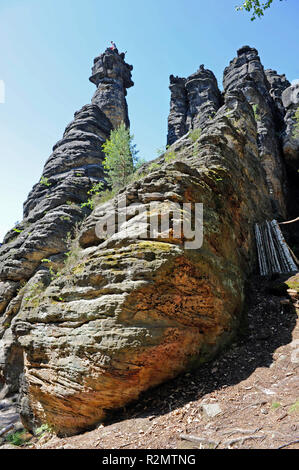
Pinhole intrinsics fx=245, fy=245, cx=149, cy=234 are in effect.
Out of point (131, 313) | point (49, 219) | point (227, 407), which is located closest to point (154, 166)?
point (131, 313)

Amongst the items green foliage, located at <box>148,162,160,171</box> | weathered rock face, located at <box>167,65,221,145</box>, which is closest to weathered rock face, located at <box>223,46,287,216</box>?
weathered rock face, located at <box>167,65,221,145</box>

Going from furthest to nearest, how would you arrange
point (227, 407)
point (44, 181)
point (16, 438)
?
point (44, 181) → point (16, 438) → point (227, 407)

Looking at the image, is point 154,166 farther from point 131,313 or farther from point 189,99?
point 189,99

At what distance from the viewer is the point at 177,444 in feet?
12.9

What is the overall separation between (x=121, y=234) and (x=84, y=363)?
3178 mm

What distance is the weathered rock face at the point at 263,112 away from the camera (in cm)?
2038

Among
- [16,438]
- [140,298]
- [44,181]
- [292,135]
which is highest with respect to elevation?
[292,135]

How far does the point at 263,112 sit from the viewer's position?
2377cm

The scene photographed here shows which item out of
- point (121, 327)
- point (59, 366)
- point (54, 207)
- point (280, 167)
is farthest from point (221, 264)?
point (280, 167)

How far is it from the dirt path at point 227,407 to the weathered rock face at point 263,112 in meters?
14.4

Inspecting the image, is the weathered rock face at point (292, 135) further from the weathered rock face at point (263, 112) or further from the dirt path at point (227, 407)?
the dirt path at point (227, 407)

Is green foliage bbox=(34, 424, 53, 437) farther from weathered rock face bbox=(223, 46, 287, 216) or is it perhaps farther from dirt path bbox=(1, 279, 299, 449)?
weathered rock face bbox=(223, 46, 287, 216)

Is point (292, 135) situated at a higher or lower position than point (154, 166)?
higher

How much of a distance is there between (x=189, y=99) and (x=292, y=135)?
16.6m
